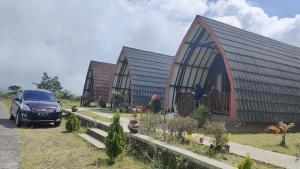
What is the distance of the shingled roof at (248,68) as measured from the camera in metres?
15.5

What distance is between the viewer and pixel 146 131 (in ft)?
33.5

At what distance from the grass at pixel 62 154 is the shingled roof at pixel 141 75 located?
15.4 m

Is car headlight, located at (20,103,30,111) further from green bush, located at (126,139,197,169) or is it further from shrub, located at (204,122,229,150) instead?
shrub, located at (204,122,229,150)

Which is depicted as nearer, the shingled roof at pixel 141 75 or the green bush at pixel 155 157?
the green bush at pixel 155 157

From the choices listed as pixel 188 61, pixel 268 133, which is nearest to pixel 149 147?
pixel 268 133

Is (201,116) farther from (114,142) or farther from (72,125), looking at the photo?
(114,142)

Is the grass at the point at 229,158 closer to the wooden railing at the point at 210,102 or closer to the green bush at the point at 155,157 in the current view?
the green bush at the point at 155,157

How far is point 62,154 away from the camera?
9.41 meters

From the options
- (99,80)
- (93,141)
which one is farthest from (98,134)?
→ (99,80)

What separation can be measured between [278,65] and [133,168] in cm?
1373

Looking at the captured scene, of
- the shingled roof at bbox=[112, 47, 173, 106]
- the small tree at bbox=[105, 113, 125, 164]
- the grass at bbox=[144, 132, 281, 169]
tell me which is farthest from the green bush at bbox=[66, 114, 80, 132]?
the shingled roof at bbox=[112, 47, 173, 106]

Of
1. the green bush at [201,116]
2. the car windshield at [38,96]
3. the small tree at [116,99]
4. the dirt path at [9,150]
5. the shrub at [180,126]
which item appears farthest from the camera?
the small tree at [116,99]

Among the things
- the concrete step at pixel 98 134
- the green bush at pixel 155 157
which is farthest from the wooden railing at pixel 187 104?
the green bush at pixel 155 157

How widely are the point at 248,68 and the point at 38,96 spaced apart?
10.6m
